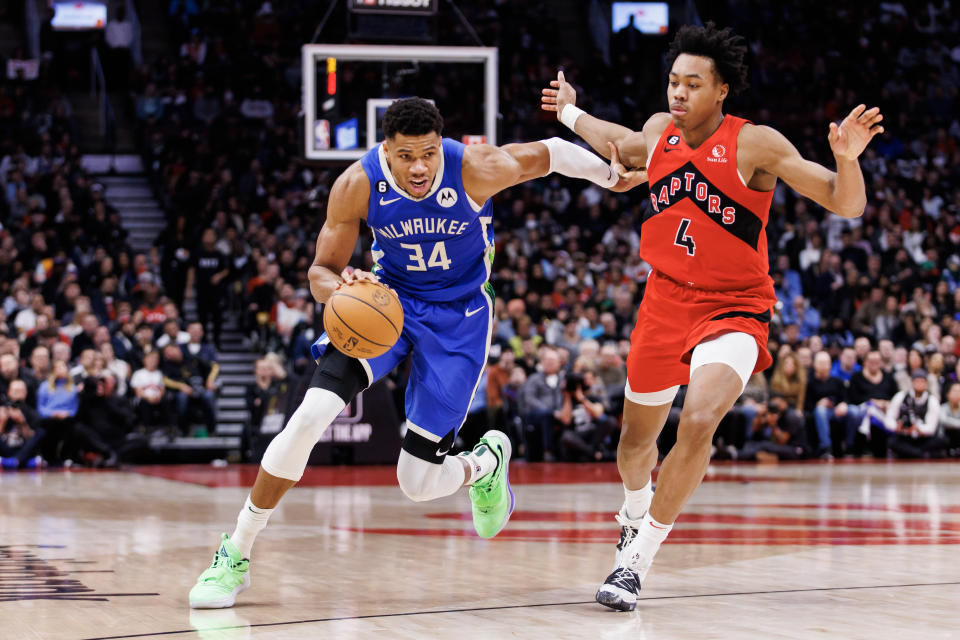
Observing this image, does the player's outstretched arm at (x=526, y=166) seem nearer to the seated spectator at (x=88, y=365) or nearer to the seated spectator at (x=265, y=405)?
the seated spectator at (x=265, y=405)

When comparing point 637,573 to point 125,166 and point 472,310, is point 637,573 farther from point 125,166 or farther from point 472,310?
point 125,166

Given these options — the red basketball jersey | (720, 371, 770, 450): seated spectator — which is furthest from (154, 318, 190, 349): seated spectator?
the red basketball jersey

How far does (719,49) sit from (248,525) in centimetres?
261

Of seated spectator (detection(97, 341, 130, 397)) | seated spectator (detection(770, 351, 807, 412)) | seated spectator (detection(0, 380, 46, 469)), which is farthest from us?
seated spectator (detection(770, 351, 807, 412))

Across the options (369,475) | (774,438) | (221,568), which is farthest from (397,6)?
(221,568)

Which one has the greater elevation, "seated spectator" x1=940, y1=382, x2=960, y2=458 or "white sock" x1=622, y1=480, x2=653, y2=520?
"white sock" x1=622, y1=480, x2=653, y2=520

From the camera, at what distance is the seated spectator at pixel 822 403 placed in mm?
14109

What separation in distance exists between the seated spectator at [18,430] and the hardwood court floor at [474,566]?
253 centimetres

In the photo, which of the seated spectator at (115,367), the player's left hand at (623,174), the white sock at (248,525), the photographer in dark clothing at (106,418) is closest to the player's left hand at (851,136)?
the player's left hand at (623,174)

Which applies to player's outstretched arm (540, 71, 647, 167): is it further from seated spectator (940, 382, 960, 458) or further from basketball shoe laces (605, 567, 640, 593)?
seated spectator (940, 382, 960, 458)

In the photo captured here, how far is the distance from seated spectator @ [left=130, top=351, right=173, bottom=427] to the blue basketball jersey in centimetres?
833

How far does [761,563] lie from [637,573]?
1.27 meters

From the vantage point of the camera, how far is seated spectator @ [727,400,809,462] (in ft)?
44.7

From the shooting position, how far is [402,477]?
5.29 metres
